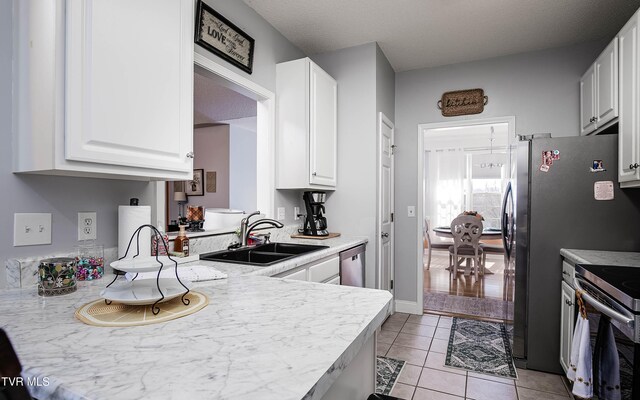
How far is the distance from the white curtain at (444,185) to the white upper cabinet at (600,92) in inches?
165

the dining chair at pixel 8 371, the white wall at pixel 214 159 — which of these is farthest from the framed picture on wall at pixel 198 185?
the dining chair at pixel 8 371

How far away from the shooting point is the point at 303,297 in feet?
3.71

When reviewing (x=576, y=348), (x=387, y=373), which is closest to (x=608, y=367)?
(x=576, y=348)

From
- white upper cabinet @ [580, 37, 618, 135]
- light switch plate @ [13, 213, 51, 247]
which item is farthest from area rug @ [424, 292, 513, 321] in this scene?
light switch plate @ [13, 213, 51, 247]

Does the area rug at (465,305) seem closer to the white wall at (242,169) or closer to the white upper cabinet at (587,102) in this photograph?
the white upper cabinet at (587,102)

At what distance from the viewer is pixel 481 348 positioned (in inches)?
111

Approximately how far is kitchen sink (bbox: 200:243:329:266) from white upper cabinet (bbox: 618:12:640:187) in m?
1.95

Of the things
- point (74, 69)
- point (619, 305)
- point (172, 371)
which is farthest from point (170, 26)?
point (619, 305)

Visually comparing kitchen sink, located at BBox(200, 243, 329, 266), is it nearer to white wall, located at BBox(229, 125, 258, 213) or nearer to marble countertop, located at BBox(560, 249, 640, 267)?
marble countertop, located at BBox(560, 249, 640, 267)

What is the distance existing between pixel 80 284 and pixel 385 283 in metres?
2.72

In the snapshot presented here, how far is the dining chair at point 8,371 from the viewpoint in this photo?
15.0 inches

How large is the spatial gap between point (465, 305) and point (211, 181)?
4.42 metres

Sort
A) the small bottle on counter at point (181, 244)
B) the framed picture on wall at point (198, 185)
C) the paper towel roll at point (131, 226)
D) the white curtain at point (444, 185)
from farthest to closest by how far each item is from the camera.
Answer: the white curtain at point (444, 185), the framed picture on wall at point (198, 185), the small bottle on counter at point (181, 244), the paper towel roll at point (131, 226)

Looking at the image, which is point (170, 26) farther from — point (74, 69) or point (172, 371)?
point (172, 371)
